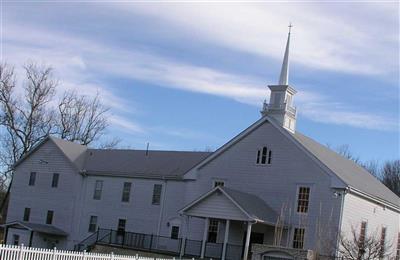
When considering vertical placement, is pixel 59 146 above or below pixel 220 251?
above

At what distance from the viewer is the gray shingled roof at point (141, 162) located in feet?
145

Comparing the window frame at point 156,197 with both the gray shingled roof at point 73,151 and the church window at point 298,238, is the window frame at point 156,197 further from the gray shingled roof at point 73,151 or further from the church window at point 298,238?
the church window at point 298,238

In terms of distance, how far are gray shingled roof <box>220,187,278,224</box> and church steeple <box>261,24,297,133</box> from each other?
5562 mm

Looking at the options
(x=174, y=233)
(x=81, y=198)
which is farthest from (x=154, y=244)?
(x=81, y=198)

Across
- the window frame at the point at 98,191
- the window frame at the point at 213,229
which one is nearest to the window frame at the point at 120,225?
the window frame at the point at 98,191

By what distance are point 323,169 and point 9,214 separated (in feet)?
86.4

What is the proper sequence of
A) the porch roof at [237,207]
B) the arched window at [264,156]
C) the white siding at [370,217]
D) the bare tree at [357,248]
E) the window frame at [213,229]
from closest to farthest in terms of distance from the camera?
the bare tree at [357,248], the porch roof at [237,207], the white siding at [370,217], the arched window at [264,156], the window frame at [213,229]

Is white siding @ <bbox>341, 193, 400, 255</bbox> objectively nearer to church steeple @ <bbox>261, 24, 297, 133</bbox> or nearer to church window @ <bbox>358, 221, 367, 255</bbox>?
church window @ <bbox>358, 221, 367, 255</bbox>

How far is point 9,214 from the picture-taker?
167ft

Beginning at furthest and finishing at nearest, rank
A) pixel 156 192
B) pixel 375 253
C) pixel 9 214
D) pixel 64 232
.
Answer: pixel 9 214 < pixel 64 232 < pixel 156 192 < pixel 375 253

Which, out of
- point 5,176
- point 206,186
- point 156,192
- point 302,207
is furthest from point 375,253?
point 5,176

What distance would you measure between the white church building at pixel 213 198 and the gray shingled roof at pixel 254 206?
0.11 metres

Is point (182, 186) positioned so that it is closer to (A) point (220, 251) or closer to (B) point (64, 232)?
(A) point (220, 251)

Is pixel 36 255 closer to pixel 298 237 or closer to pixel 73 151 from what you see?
pixel 298 237
